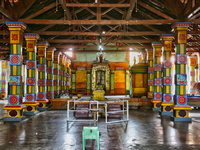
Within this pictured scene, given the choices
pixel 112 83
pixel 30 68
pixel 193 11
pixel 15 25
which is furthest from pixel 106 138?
pixel 112 83

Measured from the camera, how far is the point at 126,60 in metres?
25.7

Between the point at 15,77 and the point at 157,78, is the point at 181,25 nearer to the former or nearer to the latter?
the point at 157,78

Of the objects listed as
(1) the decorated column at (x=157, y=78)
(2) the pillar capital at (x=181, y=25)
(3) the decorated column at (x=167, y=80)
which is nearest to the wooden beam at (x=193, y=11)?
(2) the pillar capital at (x=181, y=25)

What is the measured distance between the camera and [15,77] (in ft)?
32.1

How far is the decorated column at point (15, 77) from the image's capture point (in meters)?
9.74

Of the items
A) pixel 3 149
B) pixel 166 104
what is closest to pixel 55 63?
pixel 166 104

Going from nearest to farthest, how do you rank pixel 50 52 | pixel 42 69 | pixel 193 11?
pixel 193 11 → pixel 42 69 → pixel 50 52

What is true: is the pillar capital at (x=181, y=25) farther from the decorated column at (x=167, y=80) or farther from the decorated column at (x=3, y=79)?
the decorated column at (x=3, y=79)

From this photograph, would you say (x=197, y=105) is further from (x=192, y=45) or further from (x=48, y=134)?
(x=48, y=134)

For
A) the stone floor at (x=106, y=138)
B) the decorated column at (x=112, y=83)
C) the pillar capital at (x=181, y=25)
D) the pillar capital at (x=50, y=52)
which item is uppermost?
the pillar capital at (x=181, y=25)

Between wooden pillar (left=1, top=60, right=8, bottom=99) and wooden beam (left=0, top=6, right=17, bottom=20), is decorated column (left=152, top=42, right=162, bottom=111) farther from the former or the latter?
wooden pillar (left=1, top=60, right=8, bottom=99)

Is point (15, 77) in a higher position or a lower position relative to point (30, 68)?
lower

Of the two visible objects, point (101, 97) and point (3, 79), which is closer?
point (101, 97)

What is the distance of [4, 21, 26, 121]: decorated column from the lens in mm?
9742
